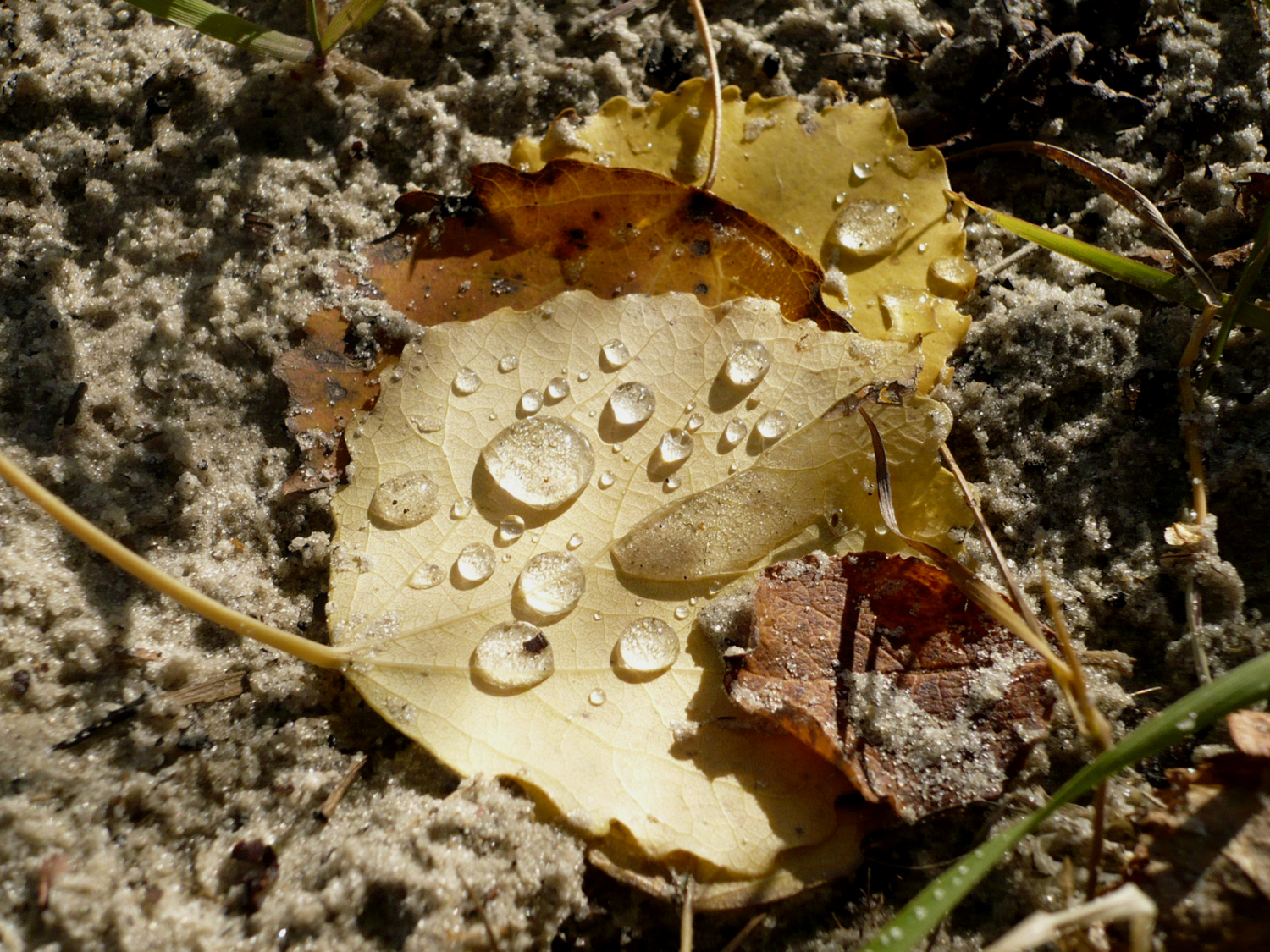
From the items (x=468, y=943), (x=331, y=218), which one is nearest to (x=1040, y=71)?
(x=331, y=218)

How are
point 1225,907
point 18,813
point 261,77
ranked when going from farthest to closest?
1. point 261,77
2. point 18,813
3. point 1225,907

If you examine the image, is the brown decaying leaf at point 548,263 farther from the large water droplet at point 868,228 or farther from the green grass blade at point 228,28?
the green grass blade at point 228,28

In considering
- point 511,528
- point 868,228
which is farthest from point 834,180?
point 511,528

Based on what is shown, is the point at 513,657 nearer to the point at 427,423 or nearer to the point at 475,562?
the point at 475,562

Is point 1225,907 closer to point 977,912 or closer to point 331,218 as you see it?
point 977,912

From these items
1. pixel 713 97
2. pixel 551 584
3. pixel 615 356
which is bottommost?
pixel 551 584

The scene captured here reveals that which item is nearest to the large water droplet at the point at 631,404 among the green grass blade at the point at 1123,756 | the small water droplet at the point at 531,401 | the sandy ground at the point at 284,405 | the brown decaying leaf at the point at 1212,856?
the small water droplet at the point at 531,401

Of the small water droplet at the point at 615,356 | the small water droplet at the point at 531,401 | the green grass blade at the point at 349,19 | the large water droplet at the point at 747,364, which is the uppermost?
the green grass blade at the point at 349,19
